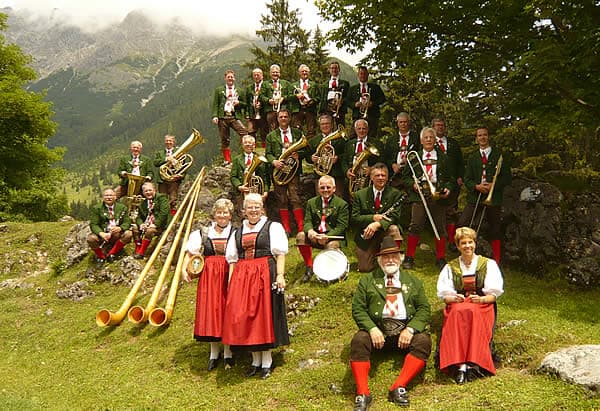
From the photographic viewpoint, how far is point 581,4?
6.09 m

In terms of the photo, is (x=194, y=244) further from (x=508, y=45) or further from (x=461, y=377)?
(x=508, y=45)

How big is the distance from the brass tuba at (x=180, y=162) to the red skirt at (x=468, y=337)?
8.21 meters

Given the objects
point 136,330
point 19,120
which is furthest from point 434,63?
point 19,120

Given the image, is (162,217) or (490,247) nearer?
(490,247)

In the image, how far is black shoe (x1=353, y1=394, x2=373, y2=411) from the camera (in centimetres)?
451

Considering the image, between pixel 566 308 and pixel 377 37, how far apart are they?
20.7ft

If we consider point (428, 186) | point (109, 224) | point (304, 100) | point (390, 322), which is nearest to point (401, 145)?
point (428, 186)

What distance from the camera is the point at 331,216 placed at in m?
7.35

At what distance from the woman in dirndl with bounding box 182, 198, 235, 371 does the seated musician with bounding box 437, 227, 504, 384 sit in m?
2.83

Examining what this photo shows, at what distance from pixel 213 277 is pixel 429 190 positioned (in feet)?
13.3

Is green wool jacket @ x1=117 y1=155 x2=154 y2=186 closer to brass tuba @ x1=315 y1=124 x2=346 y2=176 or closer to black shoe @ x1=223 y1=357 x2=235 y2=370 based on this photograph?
brass tuba @ x1=315 y1=124 x2=346 y2=176

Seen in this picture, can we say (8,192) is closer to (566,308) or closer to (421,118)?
(421,118)

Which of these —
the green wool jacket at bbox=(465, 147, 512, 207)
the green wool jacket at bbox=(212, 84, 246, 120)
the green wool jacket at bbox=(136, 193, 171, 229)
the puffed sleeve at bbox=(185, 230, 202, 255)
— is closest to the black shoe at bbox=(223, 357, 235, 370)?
the puffed sleeve at bbox=(185, 230, 202, 255)

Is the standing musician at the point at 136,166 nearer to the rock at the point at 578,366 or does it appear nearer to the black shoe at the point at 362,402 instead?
the black shoe at the point at 362,402
